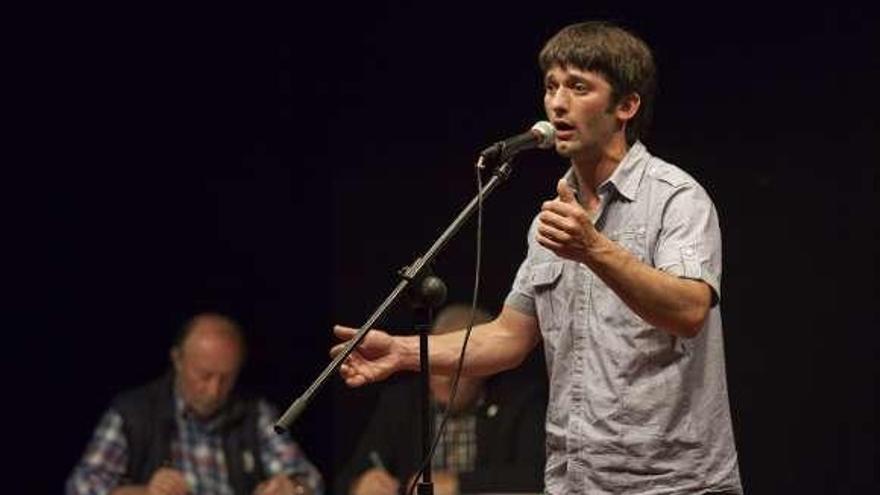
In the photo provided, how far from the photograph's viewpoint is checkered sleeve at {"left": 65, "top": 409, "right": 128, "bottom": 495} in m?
5.17

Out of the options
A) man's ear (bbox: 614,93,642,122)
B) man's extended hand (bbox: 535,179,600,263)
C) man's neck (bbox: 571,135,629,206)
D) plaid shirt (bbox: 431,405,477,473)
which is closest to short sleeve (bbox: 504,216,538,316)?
man's neck (bbox: 571,135,629,206)

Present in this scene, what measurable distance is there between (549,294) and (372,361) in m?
0.36

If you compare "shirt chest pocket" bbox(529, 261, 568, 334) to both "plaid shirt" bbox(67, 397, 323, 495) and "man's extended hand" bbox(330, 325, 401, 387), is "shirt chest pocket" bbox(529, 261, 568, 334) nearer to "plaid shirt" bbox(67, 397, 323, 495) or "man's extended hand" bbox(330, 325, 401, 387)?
"man's extended hand" bbox(330, 325, 401, 387)

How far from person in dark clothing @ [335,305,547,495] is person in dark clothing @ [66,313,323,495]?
257mm

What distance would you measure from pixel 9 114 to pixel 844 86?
2.89m

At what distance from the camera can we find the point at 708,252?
107 inches

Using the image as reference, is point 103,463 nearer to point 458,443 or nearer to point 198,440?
point 198,440

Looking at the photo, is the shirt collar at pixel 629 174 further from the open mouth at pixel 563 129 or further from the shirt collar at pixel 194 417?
the shirt collar at pixel 194 417

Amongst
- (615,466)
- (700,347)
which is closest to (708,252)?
(700,347)

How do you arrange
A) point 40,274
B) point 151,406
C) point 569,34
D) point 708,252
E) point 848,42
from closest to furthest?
point 708,252, point 569,34, point 848,42, point 151,406, point 40,274

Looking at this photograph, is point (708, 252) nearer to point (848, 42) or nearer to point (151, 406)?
point (848, 42)

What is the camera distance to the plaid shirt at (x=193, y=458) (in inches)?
204

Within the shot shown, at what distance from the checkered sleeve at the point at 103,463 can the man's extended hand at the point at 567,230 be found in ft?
9.82

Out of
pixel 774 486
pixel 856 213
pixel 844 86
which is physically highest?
pixel 844 86
